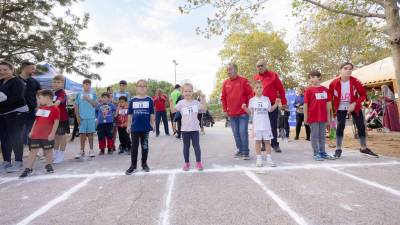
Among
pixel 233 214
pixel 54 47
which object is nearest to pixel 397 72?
pixel 233 214

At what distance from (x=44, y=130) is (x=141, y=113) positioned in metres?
1.77

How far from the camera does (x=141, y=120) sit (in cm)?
582

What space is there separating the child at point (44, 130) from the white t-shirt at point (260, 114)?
3.66m

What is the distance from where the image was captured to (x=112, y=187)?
4.55 m

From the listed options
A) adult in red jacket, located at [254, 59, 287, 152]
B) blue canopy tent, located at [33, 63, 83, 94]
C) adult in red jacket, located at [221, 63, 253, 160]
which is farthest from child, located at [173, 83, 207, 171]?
blue canopy tent, located at [33, 63, 83, 94]

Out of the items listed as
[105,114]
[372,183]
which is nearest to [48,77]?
[105,114]

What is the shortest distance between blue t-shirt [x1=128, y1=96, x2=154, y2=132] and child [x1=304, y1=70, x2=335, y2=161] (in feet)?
10.4

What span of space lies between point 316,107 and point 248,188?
308cm

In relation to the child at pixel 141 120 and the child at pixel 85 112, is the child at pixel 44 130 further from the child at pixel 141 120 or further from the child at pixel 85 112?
the child at pixel 85 112

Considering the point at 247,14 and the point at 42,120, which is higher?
the point at 247,14

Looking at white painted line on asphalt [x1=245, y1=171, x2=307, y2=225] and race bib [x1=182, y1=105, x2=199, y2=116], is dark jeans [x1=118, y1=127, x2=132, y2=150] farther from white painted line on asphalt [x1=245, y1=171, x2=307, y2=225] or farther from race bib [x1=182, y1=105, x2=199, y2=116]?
white painted line on asphalt [x1=245, y1=171, x2=307, y2=225]

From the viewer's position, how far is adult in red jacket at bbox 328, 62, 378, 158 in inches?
261

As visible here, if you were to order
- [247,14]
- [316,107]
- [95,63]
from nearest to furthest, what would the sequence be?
[316,107]
[247,14]
[95,63]

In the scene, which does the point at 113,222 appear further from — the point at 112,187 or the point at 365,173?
the point at 365,173
